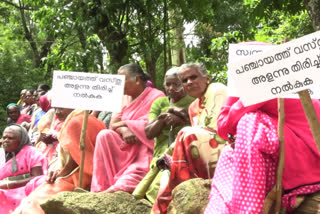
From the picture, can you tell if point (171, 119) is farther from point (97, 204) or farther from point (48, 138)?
point (48, 138)

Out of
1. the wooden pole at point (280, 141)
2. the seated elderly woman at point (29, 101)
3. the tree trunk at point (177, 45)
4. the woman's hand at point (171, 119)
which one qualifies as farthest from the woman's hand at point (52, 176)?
the tree trunk at point (177, 45)

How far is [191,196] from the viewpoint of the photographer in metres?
3.55

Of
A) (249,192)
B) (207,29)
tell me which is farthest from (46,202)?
(207,29)

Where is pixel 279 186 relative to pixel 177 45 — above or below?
below

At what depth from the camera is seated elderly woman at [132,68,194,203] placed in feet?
14.6

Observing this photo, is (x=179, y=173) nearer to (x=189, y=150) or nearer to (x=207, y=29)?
(x=189, y=150)

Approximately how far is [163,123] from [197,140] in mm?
946

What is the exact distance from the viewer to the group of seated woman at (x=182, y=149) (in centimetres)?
271

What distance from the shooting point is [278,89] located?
8.52ft

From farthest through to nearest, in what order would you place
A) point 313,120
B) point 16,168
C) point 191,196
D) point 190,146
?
point 16,168
point 190,146
point 191,196
point 313,120

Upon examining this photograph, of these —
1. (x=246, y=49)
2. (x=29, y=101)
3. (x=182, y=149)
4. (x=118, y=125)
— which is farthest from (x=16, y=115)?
(x=246, y=49)

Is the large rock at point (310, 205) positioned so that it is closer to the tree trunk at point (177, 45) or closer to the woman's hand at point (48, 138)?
the woman's hand at point (48, 138)

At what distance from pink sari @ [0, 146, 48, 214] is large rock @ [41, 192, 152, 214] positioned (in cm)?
122

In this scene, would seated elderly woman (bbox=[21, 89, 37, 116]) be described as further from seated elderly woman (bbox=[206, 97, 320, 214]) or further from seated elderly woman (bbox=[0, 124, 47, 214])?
seated elderly woman (bbox=[206, 97, 320, 214])
